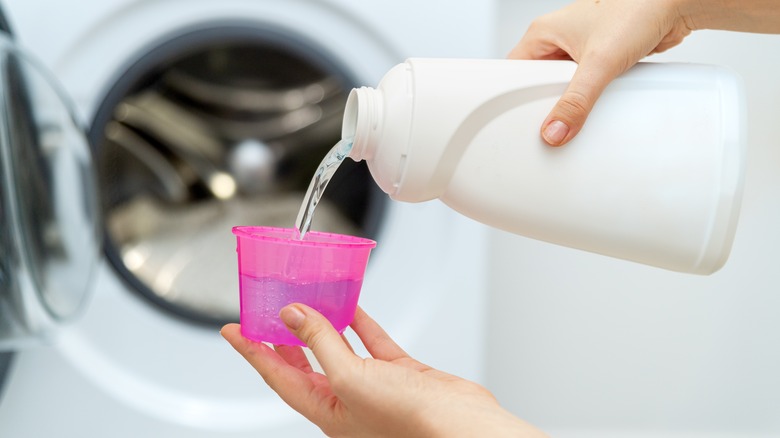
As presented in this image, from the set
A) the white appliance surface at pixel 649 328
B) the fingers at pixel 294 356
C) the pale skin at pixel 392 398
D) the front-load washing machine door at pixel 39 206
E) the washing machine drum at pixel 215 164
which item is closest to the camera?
the pale skin at pixel 392 398

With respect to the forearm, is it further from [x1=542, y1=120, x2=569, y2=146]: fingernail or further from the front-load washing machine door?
the front-load washing machine door

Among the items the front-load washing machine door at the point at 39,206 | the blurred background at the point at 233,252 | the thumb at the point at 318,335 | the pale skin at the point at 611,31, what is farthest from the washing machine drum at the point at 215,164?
the thumb at the point at 318,335

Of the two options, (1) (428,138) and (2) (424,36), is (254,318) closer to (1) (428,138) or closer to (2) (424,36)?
(1) (428,138)

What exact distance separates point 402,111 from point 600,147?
170 millimetres

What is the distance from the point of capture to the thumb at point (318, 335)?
1.83 ft

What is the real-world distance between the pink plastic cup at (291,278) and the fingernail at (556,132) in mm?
168

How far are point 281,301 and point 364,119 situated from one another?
0.52 feet

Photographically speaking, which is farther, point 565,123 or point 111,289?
point 111,289

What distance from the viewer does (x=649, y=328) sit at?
1.46m

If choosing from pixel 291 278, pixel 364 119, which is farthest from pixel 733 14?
pixel 291 278

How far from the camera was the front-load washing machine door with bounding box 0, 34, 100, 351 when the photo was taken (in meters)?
0.92

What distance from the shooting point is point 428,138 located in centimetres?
64

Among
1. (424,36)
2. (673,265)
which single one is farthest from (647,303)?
(673,265)

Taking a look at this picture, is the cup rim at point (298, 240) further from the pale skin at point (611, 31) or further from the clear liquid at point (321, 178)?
the pale skin at point (611, 31)
